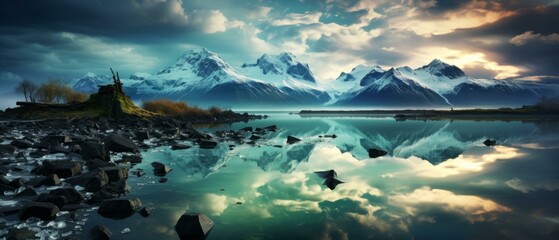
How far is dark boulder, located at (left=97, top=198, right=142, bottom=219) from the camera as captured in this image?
40.4 ft

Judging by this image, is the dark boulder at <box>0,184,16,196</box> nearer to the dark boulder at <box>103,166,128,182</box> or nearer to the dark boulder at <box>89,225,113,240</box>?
the dark boulder at <box>103,166,128,182</box>

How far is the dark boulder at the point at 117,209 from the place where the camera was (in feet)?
40.4

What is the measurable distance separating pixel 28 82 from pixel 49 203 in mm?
127462

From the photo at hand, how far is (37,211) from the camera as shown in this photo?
11555 millimetres

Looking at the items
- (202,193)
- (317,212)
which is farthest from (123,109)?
(317,212)

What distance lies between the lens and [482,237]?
10852 millimetres

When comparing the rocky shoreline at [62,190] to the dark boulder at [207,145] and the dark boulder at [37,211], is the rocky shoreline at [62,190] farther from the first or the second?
the dark boulder at [207,145]

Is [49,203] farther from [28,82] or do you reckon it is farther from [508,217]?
[28,82]

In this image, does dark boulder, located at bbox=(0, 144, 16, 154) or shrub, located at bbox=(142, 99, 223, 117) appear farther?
shrub, located at bbox=(142, 99, 223, 117)

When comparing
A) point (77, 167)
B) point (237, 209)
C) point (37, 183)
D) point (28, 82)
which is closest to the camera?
point (237, 209)

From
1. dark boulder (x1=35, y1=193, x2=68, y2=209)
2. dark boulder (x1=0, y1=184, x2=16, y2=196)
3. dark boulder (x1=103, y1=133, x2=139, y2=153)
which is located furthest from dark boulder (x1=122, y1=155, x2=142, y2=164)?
dark boulder (x1=35, y1=193, x2=68, y2=209)

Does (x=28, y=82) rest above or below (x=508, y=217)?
above

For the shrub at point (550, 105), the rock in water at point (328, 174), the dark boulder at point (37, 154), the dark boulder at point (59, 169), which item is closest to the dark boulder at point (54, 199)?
the dark boulder at point (59, 169)

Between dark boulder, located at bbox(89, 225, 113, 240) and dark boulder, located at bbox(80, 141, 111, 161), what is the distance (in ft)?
42.0
